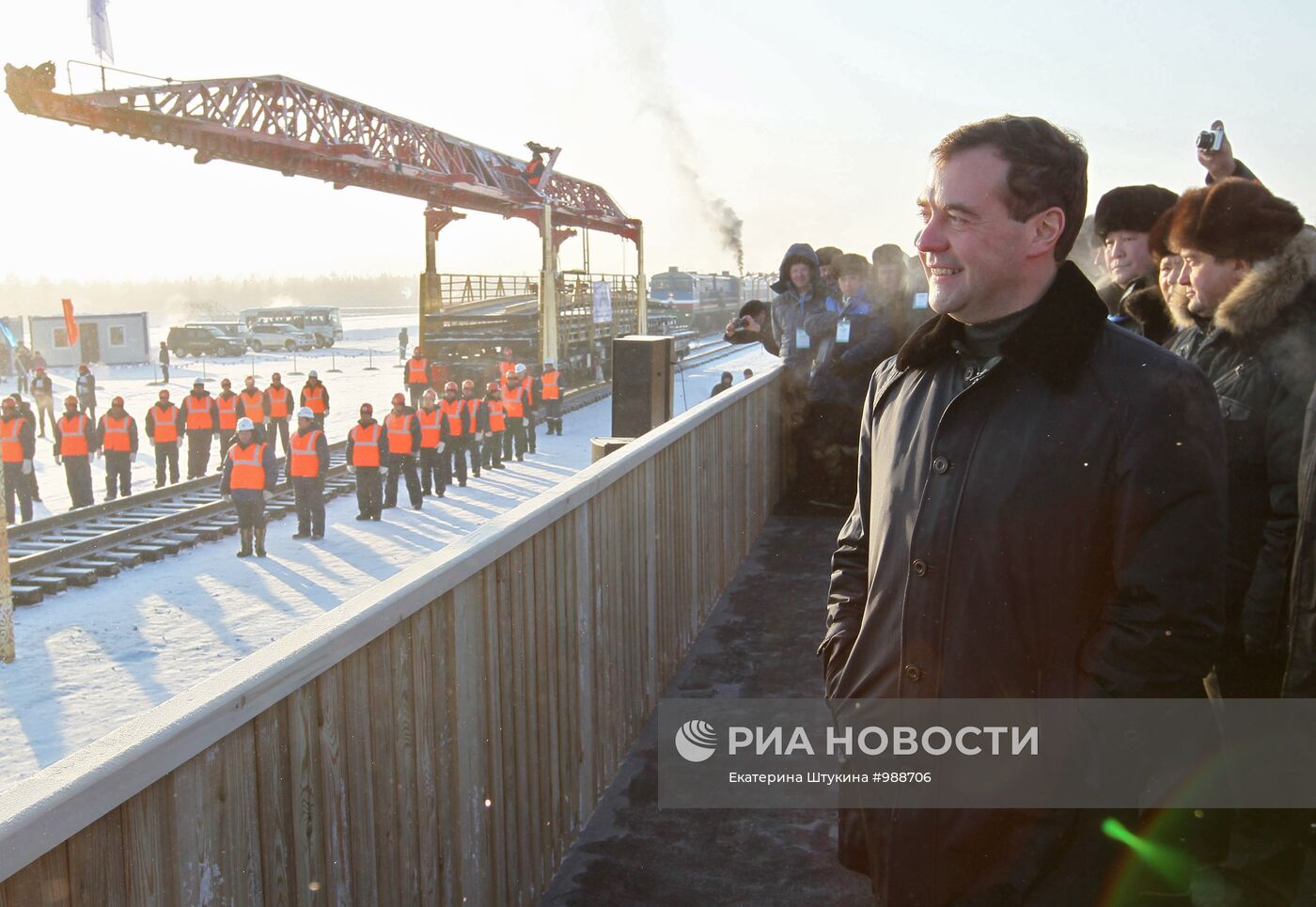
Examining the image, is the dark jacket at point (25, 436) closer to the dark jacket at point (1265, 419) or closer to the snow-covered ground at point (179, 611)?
the snow-covered ground at point (179, 611)

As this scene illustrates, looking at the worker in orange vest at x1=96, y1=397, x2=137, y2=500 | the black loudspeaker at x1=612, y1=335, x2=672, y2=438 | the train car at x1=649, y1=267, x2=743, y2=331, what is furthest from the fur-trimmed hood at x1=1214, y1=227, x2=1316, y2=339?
the train car at x1=649, y1=267, x2=743, y2=331

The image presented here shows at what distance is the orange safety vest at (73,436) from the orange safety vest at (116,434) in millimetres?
643

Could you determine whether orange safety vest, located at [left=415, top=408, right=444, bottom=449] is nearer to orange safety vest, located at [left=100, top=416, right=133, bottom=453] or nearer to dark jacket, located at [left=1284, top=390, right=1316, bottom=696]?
orange safety vest, located at [left=100, top=416, right=133, bottom=453]

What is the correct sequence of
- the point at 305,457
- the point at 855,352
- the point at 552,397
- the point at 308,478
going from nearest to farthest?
the point at 855,352 → the point at 305,457 → the point at 308,478 → the point at 552,397

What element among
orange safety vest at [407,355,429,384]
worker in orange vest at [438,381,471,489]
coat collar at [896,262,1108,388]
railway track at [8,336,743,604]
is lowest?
railway track at [8,336,743,604]

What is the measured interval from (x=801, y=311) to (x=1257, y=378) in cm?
543

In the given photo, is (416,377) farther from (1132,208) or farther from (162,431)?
(1132,208)

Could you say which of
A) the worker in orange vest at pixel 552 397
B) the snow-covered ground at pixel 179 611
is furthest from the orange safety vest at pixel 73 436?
the worker in orange vest at pixel 552 397

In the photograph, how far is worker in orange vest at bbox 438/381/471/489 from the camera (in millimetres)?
19391

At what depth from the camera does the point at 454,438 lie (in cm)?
1995

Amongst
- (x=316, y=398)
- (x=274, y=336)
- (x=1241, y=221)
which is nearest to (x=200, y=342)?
(x=274, y=336)

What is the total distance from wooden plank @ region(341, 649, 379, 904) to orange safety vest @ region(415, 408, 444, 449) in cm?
1676

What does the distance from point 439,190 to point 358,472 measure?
10083 mm

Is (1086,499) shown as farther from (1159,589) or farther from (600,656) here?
(600,656)
